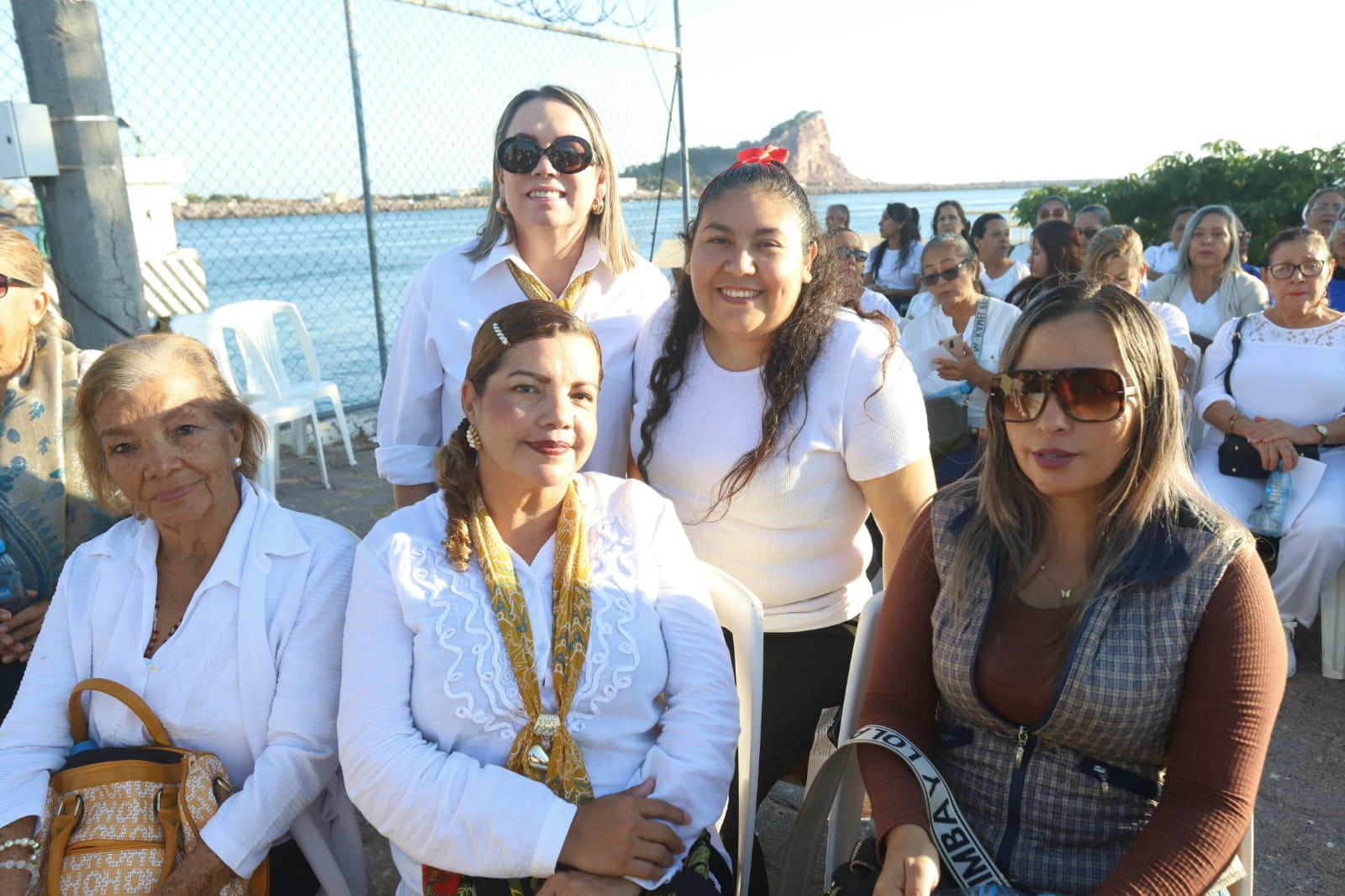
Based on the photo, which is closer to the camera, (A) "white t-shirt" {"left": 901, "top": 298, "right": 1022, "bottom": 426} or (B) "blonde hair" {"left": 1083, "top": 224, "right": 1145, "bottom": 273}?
(A) "white t-shirt" {"left": 901, "top": 298, "right": 1022, "bottom": 426}

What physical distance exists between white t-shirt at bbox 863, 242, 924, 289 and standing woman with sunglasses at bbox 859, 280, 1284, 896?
742 centimetres

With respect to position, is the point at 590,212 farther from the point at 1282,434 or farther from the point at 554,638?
the point at 1282,434

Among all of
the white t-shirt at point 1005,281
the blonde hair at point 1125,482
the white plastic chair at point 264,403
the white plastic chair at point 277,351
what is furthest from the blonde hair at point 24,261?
the white t-shirt at point 1005,281

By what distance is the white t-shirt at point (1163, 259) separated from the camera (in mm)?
9281

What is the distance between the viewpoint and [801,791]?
10.1ft

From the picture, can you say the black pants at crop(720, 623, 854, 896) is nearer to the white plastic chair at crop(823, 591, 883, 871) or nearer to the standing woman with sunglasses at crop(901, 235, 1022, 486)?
the white plastic chair at crop(823, 591, 883, 871)

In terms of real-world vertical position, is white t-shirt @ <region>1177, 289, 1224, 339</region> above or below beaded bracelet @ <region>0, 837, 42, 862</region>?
above

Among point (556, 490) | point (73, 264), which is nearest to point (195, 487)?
point (556, 490)

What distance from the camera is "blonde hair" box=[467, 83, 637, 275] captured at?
275 cm

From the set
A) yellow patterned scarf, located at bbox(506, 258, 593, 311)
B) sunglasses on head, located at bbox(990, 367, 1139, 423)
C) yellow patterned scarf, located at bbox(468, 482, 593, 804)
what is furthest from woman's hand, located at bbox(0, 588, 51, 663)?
sunglasses on head, located at bbox(990, 367, 1139, 423)

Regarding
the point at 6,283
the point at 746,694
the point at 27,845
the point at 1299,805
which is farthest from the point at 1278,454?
the point at 6,283

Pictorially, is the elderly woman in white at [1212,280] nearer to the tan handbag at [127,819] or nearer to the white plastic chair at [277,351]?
the white plastic chair at [277,351]

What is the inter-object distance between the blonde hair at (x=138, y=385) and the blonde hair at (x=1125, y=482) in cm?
167

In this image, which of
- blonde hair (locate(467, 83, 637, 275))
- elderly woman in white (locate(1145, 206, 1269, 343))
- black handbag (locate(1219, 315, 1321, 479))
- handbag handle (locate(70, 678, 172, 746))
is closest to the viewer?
handbag handle (locate(70, 678, 172, 746))
